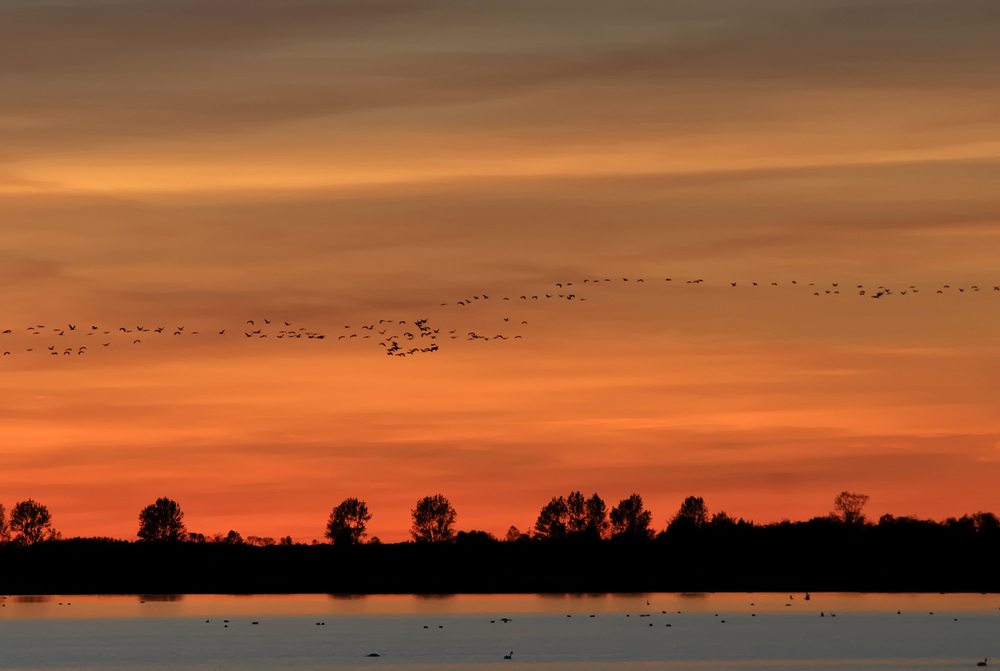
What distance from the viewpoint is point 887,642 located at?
168 m

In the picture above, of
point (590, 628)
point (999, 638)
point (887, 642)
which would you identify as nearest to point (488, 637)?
point (590, 628)

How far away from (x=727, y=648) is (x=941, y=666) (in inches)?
1038

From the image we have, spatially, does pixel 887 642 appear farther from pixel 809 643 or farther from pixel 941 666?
pixel 941 666

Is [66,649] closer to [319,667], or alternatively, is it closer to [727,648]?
[319,667]

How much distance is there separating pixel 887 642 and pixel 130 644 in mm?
79352

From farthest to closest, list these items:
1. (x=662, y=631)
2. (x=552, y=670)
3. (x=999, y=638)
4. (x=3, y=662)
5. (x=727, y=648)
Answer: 1. (x=662, y=631)
2. (x=999, y=638)
3. (x=727, y=648)
4. (x=3, y=662)
5. (x=552, y=670)

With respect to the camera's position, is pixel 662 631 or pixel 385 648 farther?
pixel 662 631

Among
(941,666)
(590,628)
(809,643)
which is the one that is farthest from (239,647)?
(941,666)

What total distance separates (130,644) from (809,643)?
235 ft

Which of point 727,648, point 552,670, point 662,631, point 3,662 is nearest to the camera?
point 552,670

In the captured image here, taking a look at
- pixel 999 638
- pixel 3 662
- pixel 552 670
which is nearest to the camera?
pixel 552 670

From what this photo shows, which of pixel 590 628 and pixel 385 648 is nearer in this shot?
pixel 385 648

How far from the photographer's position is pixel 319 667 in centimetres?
14288

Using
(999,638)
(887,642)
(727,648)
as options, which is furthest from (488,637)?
(999,638)
